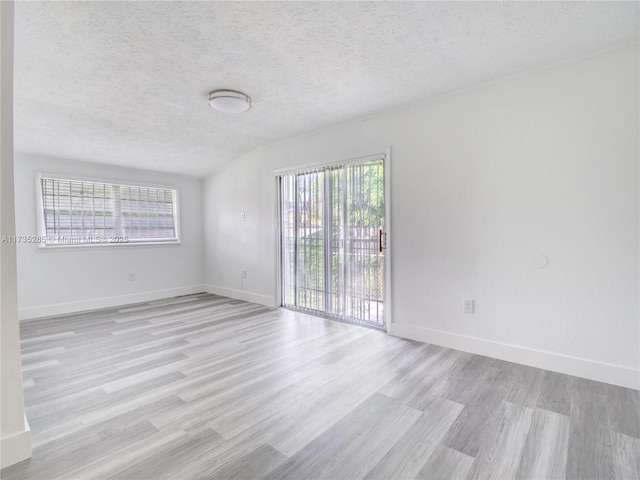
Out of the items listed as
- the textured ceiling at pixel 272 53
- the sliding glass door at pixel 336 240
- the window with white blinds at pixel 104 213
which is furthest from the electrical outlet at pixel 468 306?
the window with white blinds at pixel 104 213

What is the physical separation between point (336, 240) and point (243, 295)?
2.01m

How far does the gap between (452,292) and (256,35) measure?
2585 mm

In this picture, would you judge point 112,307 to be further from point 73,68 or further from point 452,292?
point 452,292

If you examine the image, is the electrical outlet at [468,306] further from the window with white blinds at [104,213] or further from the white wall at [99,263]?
the window with white blinds at [104,213]

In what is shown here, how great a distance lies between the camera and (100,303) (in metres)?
4.55

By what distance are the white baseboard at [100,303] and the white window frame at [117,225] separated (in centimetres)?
78

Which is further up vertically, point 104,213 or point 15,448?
point 104,213

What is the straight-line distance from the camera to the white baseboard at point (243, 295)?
15.0 ft

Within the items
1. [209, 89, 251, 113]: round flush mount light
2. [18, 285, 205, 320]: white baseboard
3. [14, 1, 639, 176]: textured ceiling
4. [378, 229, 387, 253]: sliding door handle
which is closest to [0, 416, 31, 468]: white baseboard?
[14, 1, 639, 176]: textured ceiling

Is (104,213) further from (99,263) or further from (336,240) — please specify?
(336,240)

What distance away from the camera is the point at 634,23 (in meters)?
1.95

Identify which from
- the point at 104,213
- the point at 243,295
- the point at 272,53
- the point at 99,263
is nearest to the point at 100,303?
the point at 99,263

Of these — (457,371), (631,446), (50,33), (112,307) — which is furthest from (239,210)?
(631,446)

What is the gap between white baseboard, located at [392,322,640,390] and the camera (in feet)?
7.19
